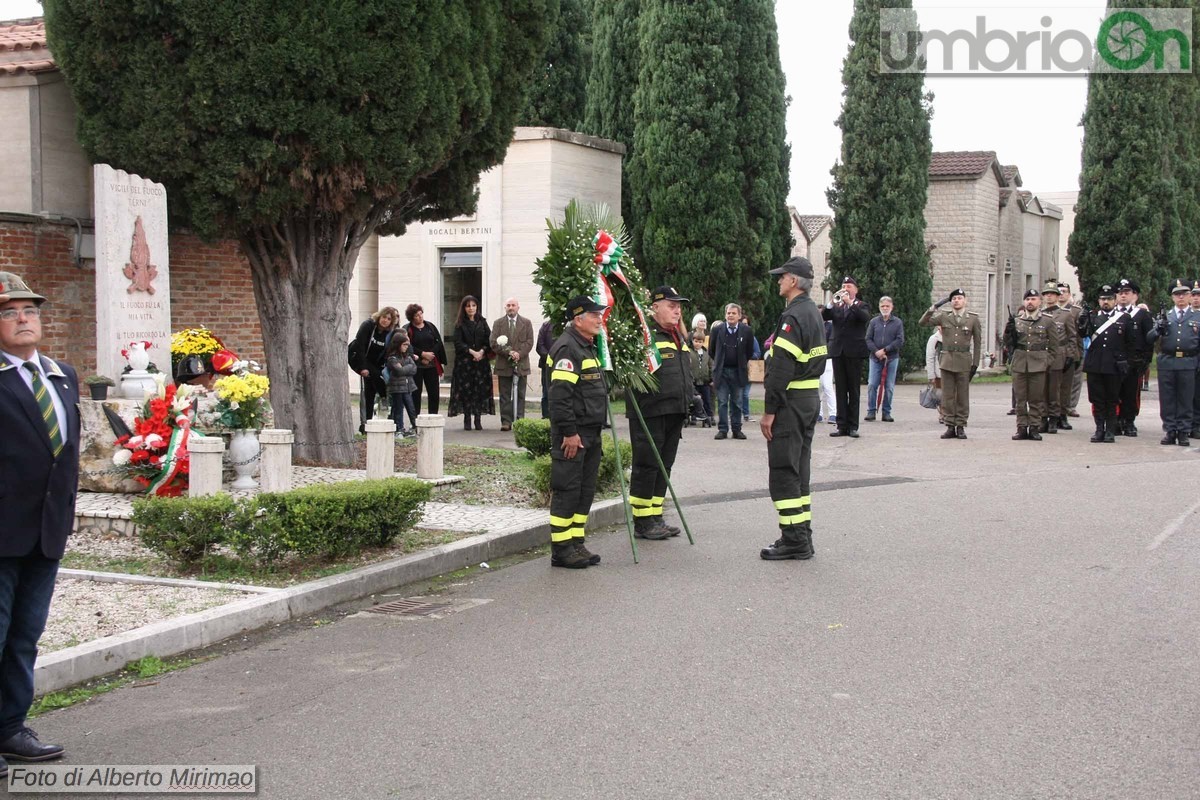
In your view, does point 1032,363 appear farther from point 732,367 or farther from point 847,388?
point 732,367

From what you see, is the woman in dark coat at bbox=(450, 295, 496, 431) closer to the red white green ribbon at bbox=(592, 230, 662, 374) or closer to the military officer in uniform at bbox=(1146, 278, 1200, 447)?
the red white green ribbon at bbox=(592, 230, 662, 374)

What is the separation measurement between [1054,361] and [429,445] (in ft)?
32.0

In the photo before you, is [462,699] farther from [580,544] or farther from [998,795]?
[580,544]

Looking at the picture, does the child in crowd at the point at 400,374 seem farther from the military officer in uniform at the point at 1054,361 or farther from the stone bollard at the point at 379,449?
the military officer in uniform at the point at 1054,361

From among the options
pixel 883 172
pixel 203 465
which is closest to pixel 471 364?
pixel 203 465

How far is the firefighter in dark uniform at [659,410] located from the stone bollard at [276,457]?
2.86m

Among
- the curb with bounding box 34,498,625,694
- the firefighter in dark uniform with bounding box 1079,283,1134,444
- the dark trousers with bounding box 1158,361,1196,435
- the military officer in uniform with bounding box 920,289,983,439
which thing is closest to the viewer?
the curb with bounding box 34,498,625,694

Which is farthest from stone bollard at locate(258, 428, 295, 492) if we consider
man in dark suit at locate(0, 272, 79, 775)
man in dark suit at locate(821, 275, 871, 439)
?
man in dark suit at locate(821, 275, 871, 439)

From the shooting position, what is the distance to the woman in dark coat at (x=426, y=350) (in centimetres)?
1728

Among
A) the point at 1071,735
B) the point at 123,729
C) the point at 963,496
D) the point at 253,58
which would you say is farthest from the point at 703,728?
the point at 253,58

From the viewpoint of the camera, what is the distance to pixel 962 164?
1334 inches

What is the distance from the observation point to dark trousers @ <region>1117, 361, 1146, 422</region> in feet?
55.9

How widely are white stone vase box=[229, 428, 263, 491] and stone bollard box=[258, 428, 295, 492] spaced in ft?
2.82

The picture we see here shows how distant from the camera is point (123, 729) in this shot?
5383 mm
